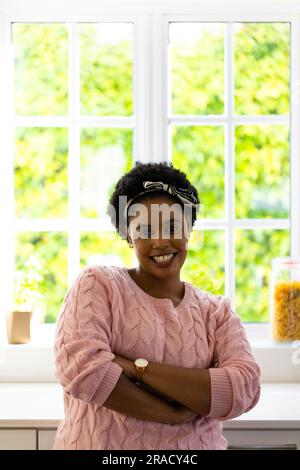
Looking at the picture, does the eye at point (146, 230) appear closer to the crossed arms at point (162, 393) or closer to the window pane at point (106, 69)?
the crossed arms at point (162, 393)

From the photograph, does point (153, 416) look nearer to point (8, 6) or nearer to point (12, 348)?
point (12, 348)

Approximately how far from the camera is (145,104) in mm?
2596

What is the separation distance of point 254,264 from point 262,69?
767mm

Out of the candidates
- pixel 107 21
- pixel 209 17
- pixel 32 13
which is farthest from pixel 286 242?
pixel 32 13

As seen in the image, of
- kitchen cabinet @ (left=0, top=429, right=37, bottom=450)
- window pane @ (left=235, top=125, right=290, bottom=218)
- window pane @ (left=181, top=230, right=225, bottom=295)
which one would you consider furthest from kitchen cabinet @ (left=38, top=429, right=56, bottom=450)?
window pane @ (left=235, top=125, right=290, bottom=218)

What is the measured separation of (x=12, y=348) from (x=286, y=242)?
1120 millimetres

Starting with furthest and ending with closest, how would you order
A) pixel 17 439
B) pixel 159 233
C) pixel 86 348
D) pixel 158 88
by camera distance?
pixel 158 88, pixel 17 439, pixel 159 233, pixel 86 348

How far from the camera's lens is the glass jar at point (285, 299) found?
248 cm

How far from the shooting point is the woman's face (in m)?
1.61

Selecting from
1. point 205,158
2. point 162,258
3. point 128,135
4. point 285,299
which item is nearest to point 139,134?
point 128,135

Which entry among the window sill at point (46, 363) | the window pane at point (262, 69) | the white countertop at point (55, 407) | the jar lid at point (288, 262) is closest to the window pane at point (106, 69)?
the window pane at point (262, 69)

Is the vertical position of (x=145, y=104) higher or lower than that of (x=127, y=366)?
higher

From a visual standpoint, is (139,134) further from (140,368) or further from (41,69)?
(140,368)
